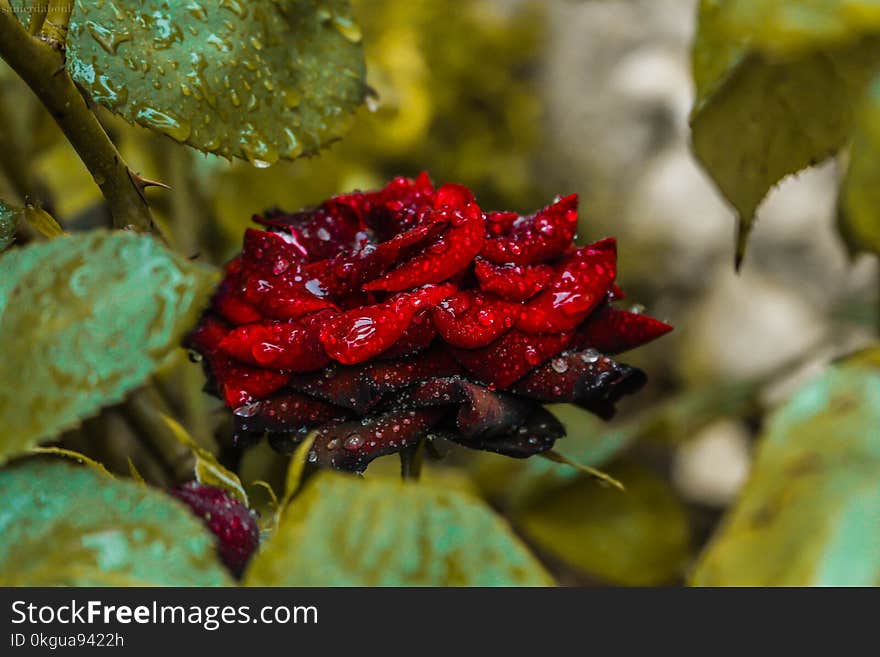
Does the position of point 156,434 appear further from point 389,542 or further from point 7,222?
point 389,542

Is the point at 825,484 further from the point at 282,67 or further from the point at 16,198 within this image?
the point at 16,198

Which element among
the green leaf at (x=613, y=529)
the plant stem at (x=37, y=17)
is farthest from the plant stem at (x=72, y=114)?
the green leaf at (x=613, y=529)

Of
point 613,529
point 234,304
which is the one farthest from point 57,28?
point 613,529

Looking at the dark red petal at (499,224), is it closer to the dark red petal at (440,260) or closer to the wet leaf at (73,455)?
the dark red petal at (440,260)

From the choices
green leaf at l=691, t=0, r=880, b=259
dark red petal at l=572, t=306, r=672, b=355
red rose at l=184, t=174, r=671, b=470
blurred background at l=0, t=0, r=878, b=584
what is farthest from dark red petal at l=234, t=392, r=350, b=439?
blurred background at l=0, t=0, r=878, b=584

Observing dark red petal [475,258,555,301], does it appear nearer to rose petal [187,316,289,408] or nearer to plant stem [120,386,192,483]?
rose petal [187,316,289,408]

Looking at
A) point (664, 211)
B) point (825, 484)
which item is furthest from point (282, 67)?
point (664, 211)
